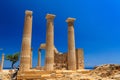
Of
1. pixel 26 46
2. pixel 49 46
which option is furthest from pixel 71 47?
pixel 26 46

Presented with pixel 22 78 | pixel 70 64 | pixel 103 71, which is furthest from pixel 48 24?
pixel 103 71

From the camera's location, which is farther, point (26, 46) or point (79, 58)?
point (79, 58)

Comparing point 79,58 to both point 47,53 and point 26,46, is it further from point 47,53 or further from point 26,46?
point 26,46

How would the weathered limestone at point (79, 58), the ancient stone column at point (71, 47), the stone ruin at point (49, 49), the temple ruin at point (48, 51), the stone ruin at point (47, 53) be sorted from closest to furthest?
the stone ruin at point (47, 53) < the temple ruin at point (48, 51) < the stone ruin at point (49, 49) < the ancient stone column at point (71, 47) < the weathered limestone at point (79, 58)

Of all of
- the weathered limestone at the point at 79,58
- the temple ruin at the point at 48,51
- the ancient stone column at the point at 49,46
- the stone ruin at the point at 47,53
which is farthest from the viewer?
the weathered limestone at the point at 79,58

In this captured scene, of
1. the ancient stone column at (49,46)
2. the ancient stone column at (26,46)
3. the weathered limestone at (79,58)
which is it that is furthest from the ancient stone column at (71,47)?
the ancient stone column at (26,46)

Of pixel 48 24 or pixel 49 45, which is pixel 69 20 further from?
pixel 49 45

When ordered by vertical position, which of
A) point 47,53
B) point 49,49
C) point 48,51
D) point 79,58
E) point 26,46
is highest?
point 26,46

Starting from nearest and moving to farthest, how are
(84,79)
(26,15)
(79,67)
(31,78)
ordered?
(84,79), (31,78), (26,15), (79,67)

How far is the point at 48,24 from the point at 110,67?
47.1 feet

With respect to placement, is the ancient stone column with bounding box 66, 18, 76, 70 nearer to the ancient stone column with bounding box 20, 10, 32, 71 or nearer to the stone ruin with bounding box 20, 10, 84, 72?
the stone ruin with bounding box 20, 10, 84, 72

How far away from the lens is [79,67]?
112 feet

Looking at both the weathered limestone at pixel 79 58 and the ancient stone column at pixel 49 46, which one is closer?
the ancient stone column at pixel 49 46

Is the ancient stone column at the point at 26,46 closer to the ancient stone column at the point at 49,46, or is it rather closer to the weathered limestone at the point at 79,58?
the ancient stone column at the point at 49,46
